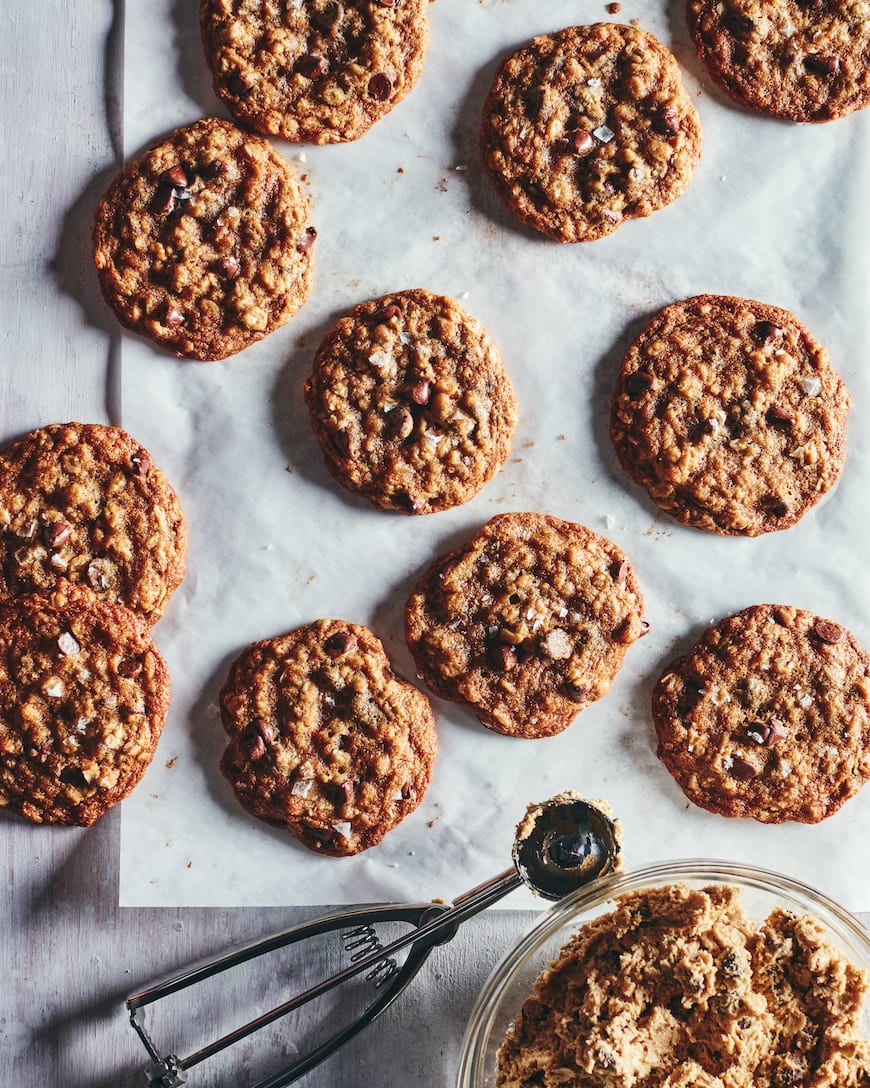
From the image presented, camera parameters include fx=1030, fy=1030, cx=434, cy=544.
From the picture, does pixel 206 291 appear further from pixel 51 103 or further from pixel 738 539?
pixel 738 539

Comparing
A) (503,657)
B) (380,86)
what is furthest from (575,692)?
(380,86)

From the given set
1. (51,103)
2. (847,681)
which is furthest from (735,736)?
(51,103)

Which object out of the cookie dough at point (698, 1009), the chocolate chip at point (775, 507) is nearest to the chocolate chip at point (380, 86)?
Result: the chocolate chip at point (775, 507)

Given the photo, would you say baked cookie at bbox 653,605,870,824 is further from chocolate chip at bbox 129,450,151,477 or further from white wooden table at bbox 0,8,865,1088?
chocolate chip at bbox 129,450,151,477

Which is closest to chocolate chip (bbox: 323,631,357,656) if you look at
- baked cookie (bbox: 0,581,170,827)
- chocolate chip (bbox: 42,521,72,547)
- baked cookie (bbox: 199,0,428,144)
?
baked cookie (bbox: 0,581,170,827)

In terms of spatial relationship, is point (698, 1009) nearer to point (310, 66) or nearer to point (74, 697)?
point (74, 697)

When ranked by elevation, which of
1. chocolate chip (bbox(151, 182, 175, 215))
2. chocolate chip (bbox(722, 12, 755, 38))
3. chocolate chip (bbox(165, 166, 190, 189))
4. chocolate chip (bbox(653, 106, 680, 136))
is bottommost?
chocolate chip (bbox(151, 182, 175, 215))
